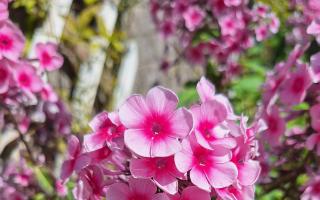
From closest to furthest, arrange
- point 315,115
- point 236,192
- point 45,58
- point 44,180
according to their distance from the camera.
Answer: point 236,192, point 315,115, point 45,58, point 44,180

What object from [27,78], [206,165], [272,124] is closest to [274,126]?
[272,124]

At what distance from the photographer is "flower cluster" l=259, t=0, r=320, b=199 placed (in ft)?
→ 5.33

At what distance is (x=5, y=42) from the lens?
165 cm

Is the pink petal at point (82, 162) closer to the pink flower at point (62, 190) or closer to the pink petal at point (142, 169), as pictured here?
the pink petal at point (142, 169)

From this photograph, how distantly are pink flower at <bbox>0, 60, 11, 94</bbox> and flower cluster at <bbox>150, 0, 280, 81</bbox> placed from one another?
107 centimetres

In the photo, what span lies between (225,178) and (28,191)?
3.84 feet

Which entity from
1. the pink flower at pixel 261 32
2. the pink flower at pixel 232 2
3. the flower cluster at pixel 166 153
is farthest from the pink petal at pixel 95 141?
the pink flower at pixel 261 32

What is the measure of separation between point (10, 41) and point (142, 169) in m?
0.65

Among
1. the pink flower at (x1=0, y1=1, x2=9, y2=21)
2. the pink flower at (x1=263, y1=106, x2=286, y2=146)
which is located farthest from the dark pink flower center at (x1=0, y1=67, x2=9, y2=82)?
the pink flower at (x1=263, y1=106, x2=286, y2=146)

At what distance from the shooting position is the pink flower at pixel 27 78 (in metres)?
1.81

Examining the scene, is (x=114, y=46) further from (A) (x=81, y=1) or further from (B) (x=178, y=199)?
(B) (x=178, y=199)

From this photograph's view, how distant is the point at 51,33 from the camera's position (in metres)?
3.44

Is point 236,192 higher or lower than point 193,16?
higher

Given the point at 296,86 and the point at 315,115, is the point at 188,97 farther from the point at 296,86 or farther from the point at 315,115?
the point at 315,115
